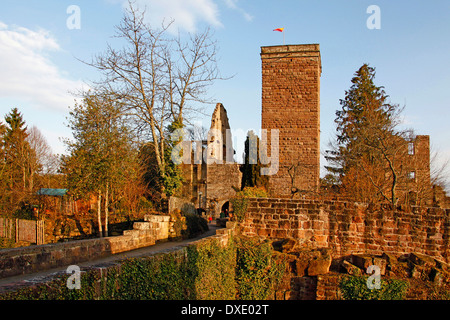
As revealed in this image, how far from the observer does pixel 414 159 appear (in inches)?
905

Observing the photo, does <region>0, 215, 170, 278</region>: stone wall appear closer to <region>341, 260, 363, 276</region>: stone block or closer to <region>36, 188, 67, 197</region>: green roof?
<region>341, 260, 363, 276</region>: stone block

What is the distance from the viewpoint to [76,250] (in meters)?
9.01

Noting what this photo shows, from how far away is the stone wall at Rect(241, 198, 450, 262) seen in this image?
424 inches

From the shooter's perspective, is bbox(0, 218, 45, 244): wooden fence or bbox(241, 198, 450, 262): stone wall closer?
bbox(241, 198, 450, 262): stone wall

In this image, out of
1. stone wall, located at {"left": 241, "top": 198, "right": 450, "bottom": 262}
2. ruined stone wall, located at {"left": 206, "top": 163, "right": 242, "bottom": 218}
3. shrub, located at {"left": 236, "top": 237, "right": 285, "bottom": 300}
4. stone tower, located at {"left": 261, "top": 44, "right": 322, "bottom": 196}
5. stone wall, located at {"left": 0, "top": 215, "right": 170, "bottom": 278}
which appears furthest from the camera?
ruined stone wall, located at {"left": 206, "top": 163, "right": 242, "bottom": 218}

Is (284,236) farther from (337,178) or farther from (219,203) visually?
(337,178)

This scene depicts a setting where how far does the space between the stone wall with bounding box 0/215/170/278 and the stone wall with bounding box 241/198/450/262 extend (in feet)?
9.05

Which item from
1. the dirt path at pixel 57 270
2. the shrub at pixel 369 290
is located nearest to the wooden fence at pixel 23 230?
the dirt path at pixel 57 270

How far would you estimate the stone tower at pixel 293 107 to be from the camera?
79.5ft

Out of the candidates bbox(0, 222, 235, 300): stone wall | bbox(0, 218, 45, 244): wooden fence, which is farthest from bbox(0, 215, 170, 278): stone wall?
bbox(0, 218, 45, 244): wooden fence

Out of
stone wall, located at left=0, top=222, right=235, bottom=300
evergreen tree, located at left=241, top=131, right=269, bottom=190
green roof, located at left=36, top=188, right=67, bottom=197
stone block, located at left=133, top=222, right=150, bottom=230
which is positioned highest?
evergreen tree, located at left=241, top=131, right=269, bottom=190

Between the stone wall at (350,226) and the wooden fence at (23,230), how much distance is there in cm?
835

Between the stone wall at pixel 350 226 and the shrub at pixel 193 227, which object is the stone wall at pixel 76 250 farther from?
the stone wall at pixel 350 226
